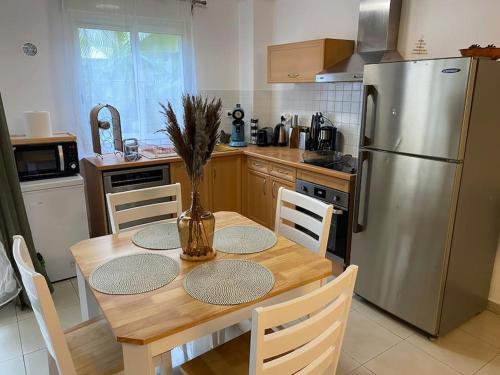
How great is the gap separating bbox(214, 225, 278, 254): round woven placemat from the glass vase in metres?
0.12

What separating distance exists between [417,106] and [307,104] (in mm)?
1738

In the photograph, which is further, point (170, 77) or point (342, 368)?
point (170, 77)

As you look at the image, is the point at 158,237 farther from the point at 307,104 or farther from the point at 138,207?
the point at 307,104

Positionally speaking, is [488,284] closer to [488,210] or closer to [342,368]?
[488,210]

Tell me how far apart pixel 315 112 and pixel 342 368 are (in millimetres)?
2391

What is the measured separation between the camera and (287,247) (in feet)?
5.42

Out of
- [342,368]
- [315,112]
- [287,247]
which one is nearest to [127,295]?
[287,247]

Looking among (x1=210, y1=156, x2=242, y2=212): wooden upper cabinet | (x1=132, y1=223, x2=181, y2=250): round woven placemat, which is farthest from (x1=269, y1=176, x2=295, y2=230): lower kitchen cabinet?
(x1=132, y1=223, x2=181, y2=250): round woven placemat

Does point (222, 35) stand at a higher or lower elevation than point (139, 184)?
higher

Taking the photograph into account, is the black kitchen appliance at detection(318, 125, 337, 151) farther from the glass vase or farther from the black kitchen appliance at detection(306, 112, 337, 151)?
the glass vase

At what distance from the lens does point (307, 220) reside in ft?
6.20

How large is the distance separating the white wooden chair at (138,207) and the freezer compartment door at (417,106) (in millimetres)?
1278

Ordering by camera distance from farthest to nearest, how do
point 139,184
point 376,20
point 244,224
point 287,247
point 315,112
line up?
point 315,112 < point 139,184 < point 376,20 < point 244,224 < point 287,247

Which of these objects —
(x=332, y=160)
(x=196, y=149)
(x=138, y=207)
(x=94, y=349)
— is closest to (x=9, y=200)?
(x=138, y=207)
